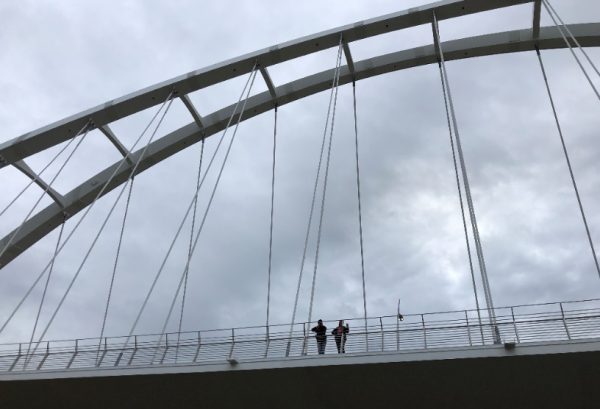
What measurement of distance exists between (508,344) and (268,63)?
47.6 feet

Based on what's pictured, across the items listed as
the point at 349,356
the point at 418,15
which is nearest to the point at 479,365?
the point at 349,356

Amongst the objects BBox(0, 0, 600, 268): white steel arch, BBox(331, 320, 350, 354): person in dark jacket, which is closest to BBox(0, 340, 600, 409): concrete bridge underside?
→ BBox(331, 320, 350, 354): person in dark jacket

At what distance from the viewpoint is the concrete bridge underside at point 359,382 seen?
11219mm

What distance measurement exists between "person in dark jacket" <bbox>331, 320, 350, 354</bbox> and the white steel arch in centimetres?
1167

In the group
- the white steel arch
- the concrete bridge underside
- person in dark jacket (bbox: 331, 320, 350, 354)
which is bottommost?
the concrete bridge underside

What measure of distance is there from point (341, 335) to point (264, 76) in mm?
12911

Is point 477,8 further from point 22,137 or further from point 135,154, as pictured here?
point 22,137

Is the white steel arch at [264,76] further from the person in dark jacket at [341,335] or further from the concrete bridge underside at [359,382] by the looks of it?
the person in dark jacket at [341,335]

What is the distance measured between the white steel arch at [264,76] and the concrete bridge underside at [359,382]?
29.8 ft

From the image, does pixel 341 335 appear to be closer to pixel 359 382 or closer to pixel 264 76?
pixel 359 382

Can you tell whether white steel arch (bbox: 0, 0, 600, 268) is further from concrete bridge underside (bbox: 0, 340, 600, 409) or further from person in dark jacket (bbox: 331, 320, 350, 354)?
person in dark jacket (bbox: 331, 320, 350, 354)

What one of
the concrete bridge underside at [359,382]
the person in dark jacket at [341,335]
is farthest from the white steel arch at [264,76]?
→ the person in dark jacket at [341,335]

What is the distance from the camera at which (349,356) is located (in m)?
12.2

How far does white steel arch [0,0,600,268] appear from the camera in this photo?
19844 millimetres
